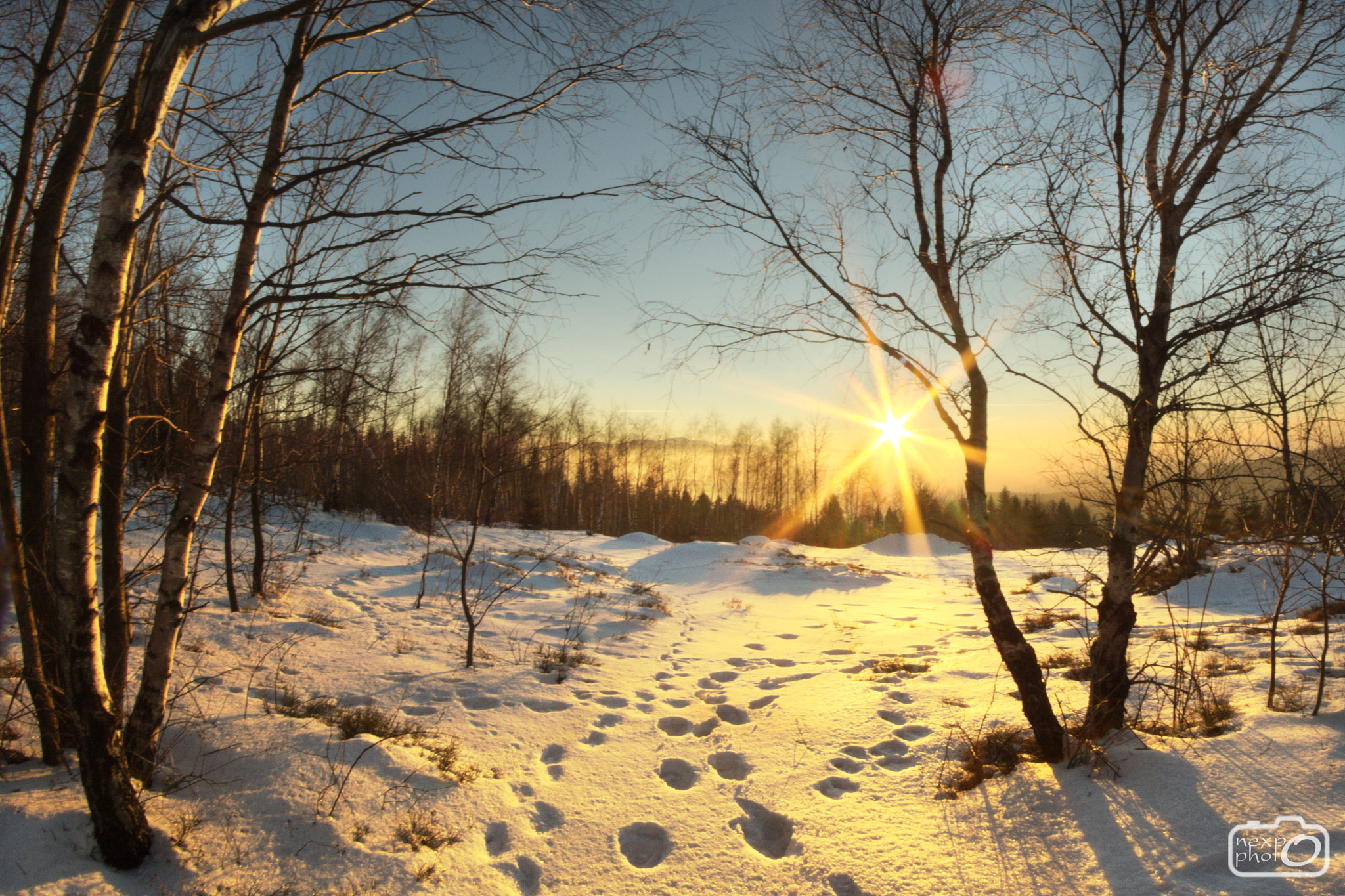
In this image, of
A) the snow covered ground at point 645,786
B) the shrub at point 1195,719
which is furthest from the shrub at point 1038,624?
the shrub at point 1195,719

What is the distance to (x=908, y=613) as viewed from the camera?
1134 cm

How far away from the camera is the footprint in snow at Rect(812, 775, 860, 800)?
3979 millimetres

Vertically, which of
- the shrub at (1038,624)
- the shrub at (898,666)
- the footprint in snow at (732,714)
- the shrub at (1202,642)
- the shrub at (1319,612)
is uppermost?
the shrub at (1319,612)

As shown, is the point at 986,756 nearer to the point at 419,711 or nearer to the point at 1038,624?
the point at 419,711

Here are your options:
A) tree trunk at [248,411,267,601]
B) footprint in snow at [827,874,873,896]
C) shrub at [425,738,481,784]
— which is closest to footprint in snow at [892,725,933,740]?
footprint in snow at [827,874,873,896]

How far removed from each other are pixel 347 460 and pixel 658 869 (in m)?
16.5

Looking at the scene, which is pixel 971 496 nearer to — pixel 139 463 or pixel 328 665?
pixel 328 665

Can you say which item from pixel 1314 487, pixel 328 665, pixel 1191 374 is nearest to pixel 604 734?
pixel 328 665

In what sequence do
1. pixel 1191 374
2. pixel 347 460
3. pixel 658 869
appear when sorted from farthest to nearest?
pixel 347 460 → pixel 1191 374 → pixel 658 869

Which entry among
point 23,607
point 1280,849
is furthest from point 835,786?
point 23,607

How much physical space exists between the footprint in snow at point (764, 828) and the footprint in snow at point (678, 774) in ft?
1.15

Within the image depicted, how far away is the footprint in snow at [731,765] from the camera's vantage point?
424 centimetres

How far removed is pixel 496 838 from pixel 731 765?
4.98 feet

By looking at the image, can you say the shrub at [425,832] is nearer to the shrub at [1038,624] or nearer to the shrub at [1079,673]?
the shrub at [1079,673]
